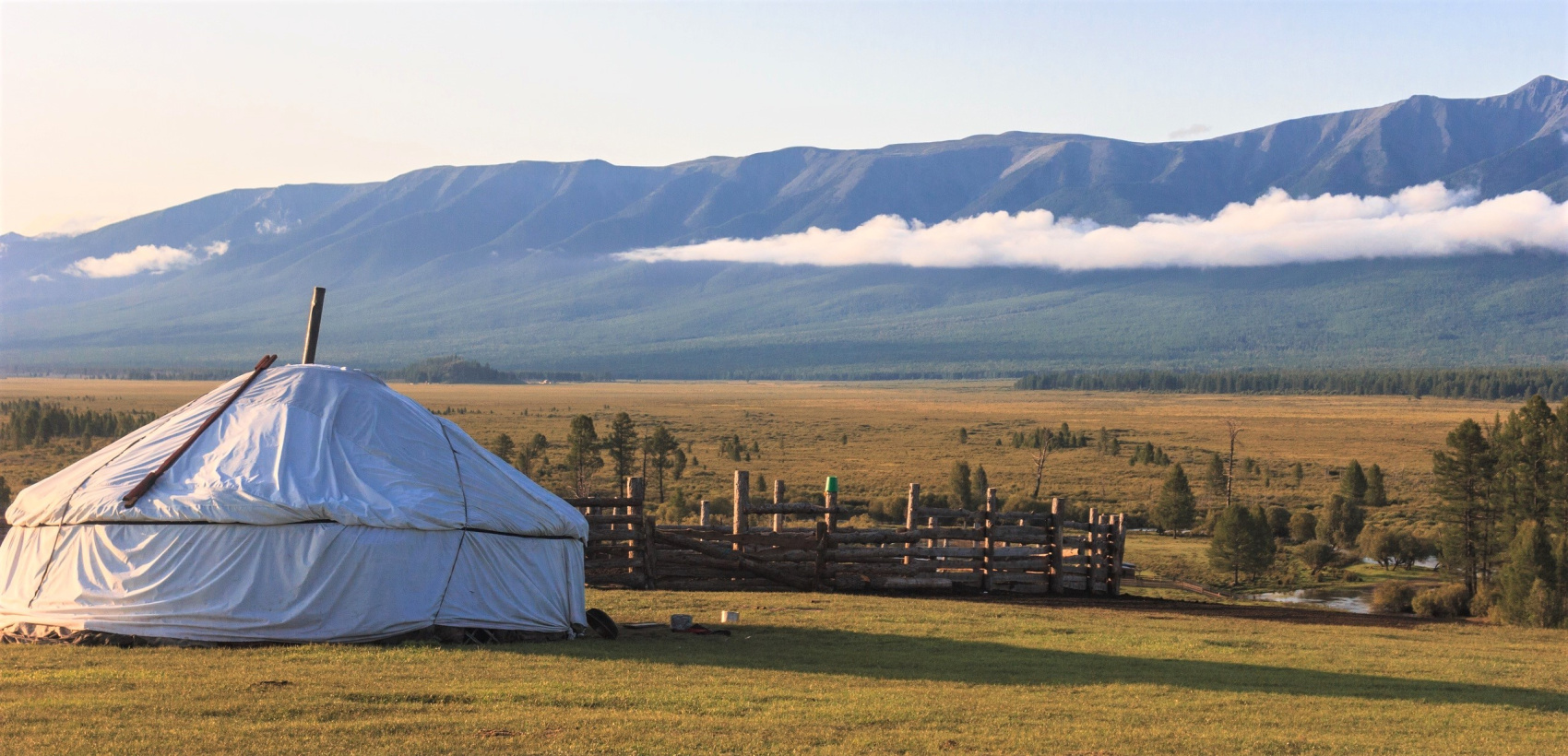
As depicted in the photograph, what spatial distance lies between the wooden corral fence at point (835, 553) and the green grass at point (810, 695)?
3137mm

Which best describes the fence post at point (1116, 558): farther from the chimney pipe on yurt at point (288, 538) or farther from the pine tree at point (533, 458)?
the pine tree at point (533, 458)

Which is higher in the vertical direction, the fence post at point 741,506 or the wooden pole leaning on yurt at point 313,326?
the wooden pole leaning on yurt at point 313,326

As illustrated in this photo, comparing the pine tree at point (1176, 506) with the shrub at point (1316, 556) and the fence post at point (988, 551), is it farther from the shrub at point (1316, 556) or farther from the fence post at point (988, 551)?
the fence post at point (988, 551)

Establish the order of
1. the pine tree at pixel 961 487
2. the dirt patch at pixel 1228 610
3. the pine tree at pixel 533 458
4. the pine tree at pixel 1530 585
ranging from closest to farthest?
the dirt patch at pixel 1228 610
the pine tree at pixel 1530 585
the pine tree at pixel 533 458
the pine tree at pixel 961 487

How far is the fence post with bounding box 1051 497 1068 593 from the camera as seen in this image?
2398 cm

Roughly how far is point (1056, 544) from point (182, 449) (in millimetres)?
14549

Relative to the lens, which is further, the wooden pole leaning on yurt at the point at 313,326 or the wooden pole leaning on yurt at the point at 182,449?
the wooden pole leaning on yurt at the point at 313,326

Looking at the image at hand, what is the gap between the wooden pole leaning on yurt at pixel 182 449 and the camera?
1441 centimetres

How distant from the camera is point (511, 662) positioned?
43.7ft

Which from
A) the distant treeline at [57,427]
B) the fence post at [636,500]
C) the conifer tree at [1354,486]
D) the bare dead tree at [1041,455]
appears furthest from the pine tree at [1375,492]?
the distant treeline at [57,427]

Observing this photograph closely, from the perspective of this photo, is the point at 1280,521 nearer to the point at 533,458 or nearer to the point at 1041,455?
the point at 1041,455

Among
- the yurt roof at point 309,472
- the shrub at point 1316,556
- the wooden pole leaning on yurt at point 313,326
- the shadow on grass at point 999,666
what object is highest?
the wooden pole leaning on yurt at point 313,326

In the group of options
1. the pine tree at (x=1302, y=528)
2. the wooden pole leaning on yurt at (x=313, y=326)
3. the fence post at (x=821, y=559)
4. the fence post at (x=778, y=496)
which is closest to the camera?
the wooden pole leaning on yurt at (x=313, y=326)

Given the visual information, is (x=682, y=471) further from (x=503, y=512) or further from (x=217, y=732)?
(x=217, y=732)
